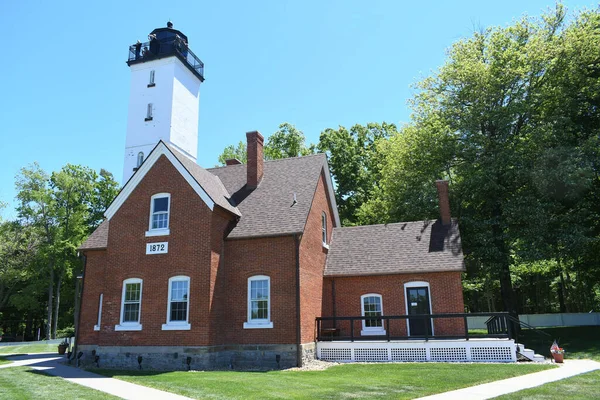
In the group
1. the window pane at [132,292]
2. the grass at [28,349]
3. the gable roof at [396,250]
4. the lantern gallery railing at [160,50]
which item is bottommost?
the grass at [28,349]

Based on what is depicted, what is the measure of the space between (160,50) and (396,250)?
23.4 metres

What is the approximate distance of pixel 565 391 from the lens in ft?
33.5

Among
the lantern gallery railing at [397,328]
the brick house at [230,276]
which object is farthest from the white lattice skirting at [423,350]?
the brick house at [230,276]

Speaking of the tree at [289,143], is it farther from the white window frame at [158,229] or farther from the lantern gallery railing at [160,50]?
the white window frame at [158,229]

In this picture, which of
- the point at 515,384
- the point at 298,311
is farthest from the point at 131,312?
the point at 515,384

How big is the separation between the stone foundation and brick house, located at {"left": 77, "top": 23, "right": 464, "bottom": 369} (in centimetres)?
4

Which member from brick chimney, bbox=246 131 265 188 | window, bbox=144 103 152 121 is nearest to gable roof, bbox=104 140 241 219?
brick chimney, bbox=246 131 265 188

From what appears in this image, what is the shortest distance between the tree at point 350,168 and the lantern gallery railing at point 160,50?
1651 cm

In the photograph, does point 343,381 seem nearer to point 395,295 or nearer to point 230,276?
point 230,276

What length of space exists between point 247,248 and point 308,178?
193 inches

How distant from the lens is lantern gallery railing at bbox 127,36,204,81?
3219 cm

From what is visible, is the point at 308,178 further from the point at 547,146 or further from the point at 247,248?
the point at 547,146

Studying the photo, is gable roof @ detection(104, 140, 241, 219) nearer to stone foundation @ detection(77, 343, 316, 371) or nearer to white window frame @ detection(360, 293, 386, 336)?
stone foundation @ detection(77, 343, 316, 371)

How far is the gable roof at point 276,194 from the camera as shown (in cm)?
A: 1791
